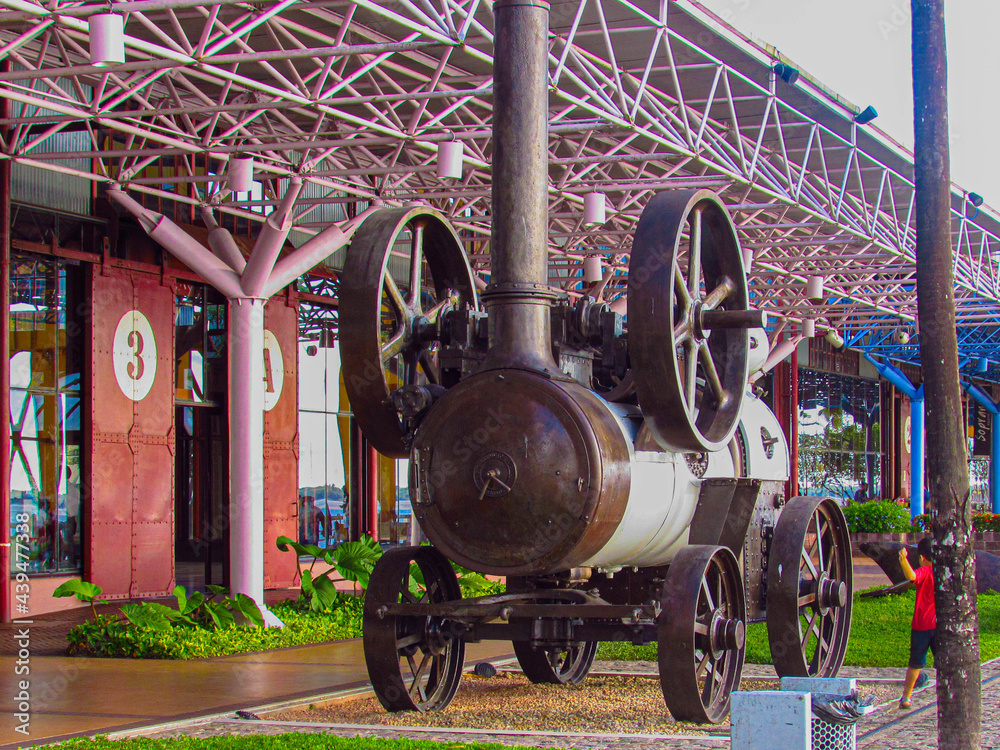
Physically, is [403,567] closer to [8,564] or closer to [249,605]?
[249,605]

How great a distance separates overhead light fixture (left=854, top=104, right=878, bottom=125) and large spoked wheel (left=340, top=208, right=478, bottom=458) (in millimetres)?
13483

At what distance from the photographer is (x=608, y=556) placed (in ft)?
25.4

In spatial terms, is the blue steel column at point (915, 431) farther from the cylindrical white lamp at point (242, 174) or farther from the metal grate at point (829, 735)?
the metal grate at point (829, 735)

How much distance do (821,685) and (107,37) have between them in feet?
23.7

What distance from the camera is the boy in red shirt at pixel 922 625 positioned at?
30.1 ft

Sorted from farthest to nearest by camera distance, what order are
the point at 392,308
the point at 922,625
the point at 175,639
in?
the point at 175,639
the point at 922,625
the point at 392,308

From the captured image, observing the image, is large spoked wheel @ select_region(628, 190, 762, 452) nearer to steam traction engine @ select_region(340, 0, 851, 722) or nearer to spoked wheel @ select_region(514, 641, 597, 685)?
steam traction engine @ select_region(340, 0, 851, 722)

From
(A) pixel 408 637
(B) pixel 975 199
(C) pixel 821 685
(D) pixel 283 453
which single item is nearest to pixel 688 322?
(C) pixel 821 685

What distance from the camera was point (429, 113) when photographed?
1752 cm

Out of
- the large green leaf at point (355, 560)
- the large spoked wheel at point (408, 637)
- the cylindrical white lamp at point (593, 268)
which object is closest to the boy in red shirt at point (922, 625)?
the large spoked wheel at point (408, 637)

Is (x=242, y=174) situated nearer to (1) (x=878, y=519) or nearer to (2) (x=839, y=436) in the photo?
(1) (x=878, y=519)

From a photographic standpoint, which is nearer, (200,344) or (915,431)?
(200,344)

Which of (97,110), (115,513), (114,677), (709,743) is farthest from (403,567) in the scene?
(115,513)

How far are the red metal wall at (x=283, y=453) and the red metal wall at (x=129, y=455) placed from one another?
213 centimetres
